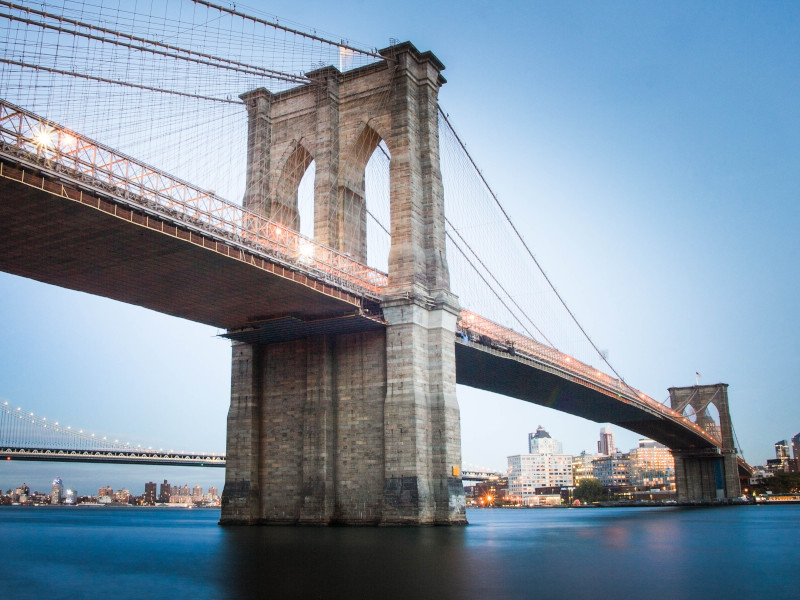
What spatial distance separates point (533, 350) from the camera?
2185 inches

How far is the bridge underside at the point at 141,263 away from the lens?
26281mm

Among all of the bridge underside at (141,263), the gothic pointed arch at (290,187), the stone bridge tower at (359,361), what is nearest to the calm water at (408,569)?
the stone bridge tower at (359,361)

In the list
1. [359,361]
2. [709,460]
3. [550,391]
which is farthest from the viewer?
[709,460]

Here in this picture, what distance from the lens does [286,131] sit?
4831 cm

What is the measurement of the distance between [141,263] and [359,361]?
1329 centimetres

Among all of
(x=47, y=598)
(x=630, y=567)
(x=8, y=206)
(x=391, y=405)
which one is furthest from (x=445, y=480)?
(x=47, y=598)

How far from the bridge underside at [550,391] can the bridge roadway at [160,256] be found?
10.2 ft

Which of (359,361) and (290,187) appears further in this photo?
(290,187)

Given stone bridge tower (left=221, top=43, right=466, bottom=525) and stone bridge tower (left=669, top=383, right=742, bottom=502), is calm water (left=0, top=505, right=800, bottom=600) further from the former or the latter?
stone bridge tower (left=669, top=383, right=742, bottom=502)

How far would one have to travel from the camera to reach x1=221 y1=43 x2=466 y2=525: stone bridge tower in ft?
127

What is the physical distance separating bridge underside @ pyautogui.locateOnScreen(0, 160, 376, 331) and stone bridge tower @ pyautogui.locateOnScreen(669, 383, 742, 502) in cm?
7865

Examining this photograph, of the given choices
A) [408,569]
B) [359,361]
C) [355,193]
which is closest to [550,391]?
[355,193]

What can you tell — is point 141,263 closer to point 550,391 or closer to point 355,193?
point 355,193

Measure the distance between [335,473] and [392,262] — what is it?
444 inches
